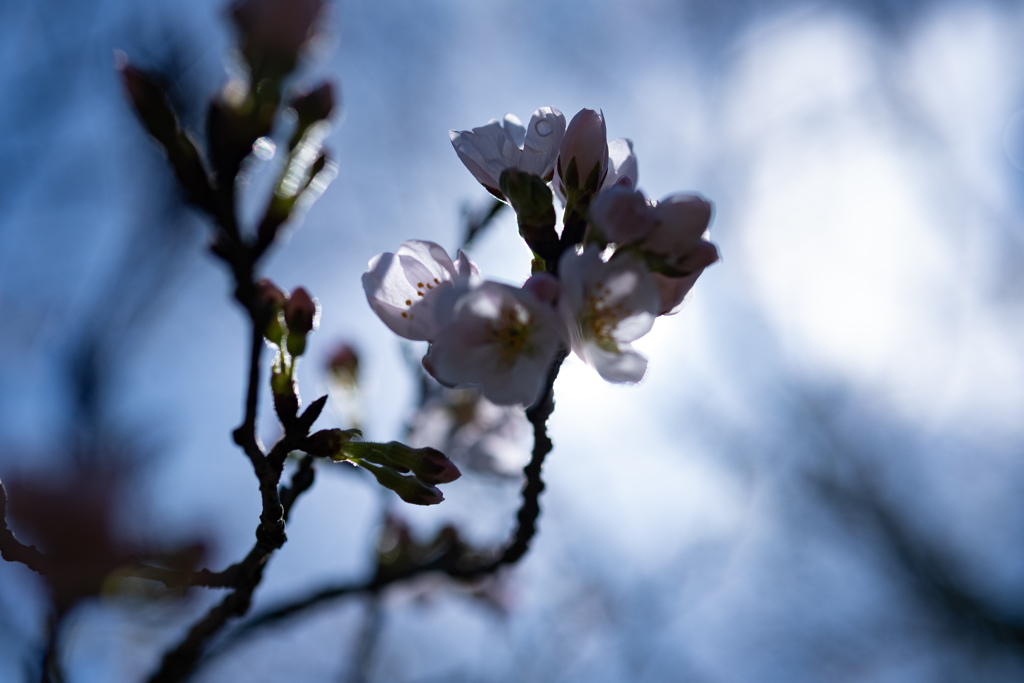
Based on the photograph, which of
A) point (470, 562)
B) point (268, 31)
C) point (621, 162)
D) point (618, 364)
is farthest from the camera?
point (470, 562)

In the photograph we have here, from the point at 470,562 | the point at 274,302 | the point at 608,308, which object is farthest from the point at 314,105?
the point at 470,562

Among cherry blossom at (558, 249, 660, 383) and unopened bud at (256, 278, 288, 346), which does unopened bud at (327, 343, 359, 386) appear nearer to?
unopened bud at (256, 278, 288, 346)

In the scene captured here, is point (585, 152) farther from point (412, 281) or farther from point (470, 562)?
point (470, 562)

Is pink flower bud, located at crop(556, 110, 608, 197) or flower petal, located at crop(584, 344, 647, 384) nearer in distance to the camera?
flower petal, located at crop(584, 344, 647, 384)

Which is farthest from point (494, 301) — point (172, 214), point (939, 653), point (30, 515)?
point (939, 653)

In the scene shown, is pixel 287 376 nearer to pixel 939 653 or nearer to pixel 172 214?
pixel 172 214

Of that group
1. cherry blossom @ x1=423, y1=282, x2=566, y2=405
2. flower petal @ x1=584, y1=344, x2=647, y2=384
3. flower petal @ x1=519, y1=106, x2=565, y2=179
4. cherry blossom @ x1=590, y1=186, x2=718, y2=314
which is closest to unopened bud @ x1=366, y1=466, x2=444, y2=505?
cherry blossom @ x1=423, y1=282, x2=566, y2=405
